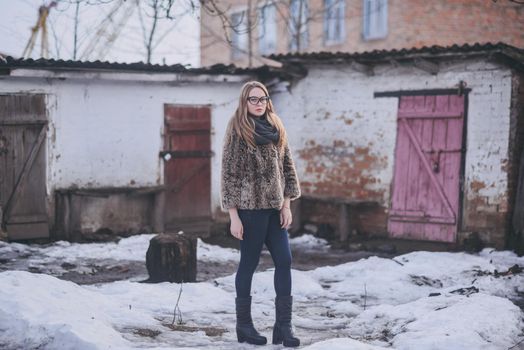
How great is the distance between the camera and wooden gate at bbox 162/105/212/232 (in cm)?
1159

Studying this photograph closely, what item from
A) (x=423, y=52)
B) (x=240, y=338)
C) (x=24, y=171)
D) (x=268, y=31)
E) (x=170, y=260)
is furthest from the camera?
(x=268, y=31)

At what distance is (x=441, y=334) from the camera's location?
4727mm

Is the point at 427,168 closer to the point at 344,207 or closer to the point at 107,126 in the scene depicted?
the point at 344,207

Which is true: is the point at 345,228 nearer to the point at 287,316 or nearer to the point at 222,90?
the point at 222,90

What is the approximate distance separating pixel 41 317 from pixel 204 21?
714 inches

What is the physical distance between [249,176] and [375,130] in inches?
284

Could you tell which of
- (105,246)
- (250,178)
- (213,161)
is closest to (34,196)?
(105,246)

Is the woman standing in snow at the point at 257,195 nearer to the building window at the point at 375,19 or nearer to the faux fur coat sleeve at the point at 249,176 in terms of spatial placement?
the faux fur coat sleeve at the point at 249,176

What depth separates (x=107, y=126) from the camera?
435 inches

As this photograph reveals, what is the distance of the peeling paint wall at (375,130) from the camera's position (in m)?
10.1

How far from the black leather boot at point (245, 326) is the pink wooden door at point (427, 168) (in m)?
6.61

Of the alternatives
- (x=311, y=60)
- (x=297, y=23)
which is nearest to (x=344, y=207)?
(x=311, y=60)

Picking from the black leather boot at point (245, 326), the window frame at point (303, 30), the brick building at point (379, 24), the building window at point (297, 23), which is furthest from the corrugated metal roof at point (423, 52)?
the window frame at point (303, 30)

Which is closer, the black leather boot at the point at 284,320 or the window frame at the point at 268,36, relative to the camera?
the black leather boot at the point at 284,320
